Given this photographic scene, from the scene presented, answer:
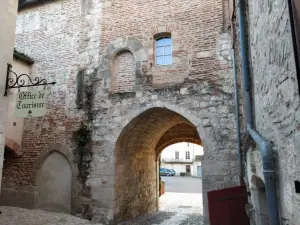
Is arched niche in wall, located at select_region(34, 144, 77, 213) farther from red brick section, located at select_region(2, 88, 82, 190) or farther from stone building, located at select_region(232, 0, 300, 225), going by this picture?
stone building, located at select_region(232, 0, 300, 225)

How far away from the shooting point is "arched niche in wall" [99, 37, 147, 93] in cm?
Result: 745

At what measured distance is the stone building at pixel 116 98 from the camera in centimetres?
670

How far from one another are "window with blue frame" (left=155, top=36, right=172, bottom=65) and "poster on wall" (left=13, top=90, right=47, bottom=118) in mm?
3931

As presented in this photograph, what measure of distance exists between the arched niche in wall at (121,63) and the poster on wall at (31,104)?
11.2 feet

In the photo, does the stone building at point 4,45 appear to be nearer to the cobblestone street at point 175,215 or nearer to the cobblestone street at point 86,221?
the cobblestone street at point 86,221

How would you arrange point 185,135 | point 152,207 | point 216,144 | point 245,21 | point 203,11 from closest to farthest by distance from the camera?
point 245,21 < point 216,144 < point 203,11 < point 152,207 < point 185,135

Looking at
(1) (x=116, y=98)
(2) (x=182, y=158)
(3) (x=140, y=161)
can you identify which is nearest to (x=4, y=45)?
(1) (x=116, y=98)

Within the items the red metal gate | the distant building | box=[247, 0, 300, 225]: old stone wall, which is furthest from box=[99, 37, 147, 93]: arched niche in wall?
the distant building

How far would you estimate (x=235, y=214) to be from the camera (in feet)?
15.5

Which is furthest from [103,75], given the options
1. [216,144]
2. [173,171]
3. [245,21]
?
[173,171]

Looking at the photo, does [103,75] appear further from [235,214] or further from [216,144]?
[235,214]

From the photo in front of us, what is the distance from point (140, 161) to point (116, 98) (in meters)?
2.57

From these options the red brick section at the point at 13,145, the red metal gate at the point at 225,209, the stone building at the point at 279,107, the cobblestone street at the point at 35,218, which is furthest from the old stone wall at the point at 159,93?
the stone building at the point at 279,107

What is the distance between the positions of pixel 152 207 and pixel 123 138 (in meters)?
3.52
